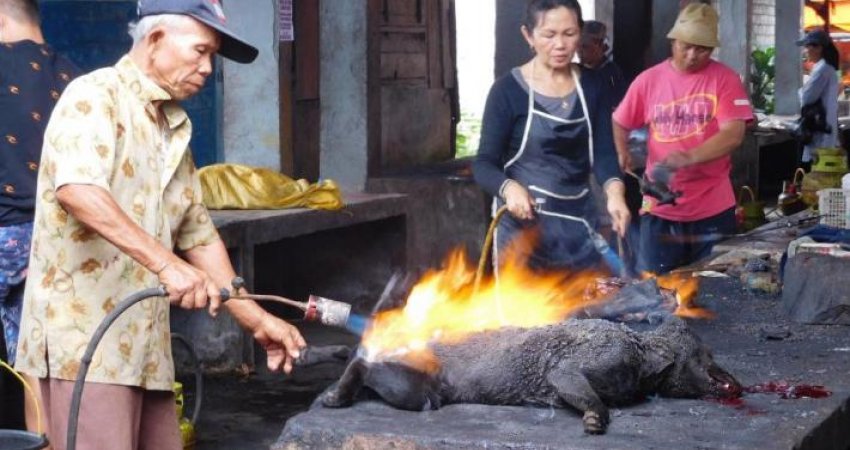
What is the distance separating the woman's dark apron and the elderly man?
8.46 feet

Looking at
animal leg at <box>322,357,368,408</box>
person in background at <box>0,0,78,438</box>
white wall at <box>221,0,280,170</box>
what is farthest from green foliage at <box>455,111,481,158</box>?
animal leg at <box>322,357,368,408</box>

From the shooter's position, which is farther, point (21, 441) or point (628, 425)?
point (628, 425)

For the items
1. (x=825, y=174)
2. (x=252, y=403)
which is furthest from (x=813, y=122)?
(x=252, y=403)

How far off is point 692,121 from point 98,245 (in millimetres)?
4466

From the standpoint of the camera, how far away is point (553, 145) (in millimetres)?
6398

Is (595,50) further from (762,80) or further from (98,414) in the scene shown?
(762,80)

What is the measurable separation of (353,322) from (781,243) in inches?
187

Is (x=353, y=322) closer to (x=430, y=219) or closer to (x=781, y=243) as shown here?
(x=781, y=243)

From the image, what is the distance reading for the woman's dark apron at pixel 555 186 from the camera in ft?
21.0

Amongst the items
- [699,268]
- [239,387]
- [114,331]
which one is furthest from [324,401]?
[239,387]

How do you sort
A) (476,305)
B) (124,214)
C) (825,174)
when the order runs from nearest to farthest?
(124,214), (476,305), (825,174)

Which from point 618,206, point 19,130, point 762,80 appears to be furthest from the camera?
point 762,80

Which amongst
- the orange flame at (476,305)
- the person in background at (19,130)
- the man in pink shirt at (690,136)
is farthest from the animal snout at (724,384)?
the man in pink shirt at (690,136)

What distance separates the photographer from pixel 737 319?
6.18 m
